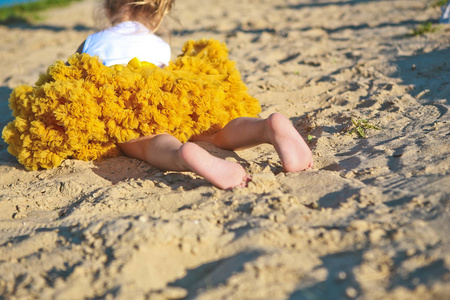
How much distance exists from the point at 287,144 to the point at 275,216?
493 millimetres

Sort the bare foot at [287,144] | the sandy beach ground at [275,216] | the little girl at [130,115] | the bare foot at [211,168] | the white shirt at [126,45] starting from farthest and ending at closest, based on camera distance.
Result: the white shirt at [126,45]
the little girl at [130,115]
the bare foot at [287,144]
the bare foot at [211,168]
the sandy beach ground at [275,216]

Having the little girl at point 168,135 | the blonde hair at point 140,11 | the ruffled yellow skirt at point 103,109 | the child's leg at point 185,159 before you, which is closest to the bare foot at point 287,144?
the little girl at point 168,135

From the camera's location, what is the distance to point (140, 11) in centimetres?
290

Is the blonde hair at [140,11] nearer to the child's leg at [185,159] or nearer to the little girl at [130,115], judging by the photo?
the little girl at [130,115]

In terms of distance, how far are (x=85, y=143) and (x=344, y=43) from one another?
3.12 meters

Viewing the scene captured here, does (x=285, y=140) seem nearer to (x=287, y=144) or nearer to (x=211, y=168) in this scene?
(x=287, y=144)

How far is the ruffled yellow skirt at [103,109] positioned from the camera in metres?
2.31

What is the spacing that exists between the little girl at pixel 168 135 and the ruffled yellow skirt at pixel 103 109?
117mm

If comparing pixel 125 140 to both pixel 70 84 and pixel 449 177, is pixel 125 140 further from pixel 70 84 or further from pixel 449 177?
pixel 449 177

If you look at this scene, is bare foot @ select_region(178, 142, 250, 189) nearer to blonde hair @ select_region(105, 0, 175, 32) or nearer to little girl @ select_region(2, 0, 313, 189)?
little girl @ select_region(2, 0, 313, 189)

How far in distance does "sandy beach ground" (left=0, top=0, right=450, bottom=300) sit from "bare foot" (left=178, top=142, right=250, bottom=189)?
50mm

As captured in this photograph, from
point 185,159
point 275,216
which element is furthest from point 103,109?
point 275,216

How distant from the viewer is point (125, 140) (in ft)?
7.72

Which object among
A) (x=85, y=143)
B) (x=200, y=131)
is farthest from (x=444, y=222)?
(x=85, y=143)
